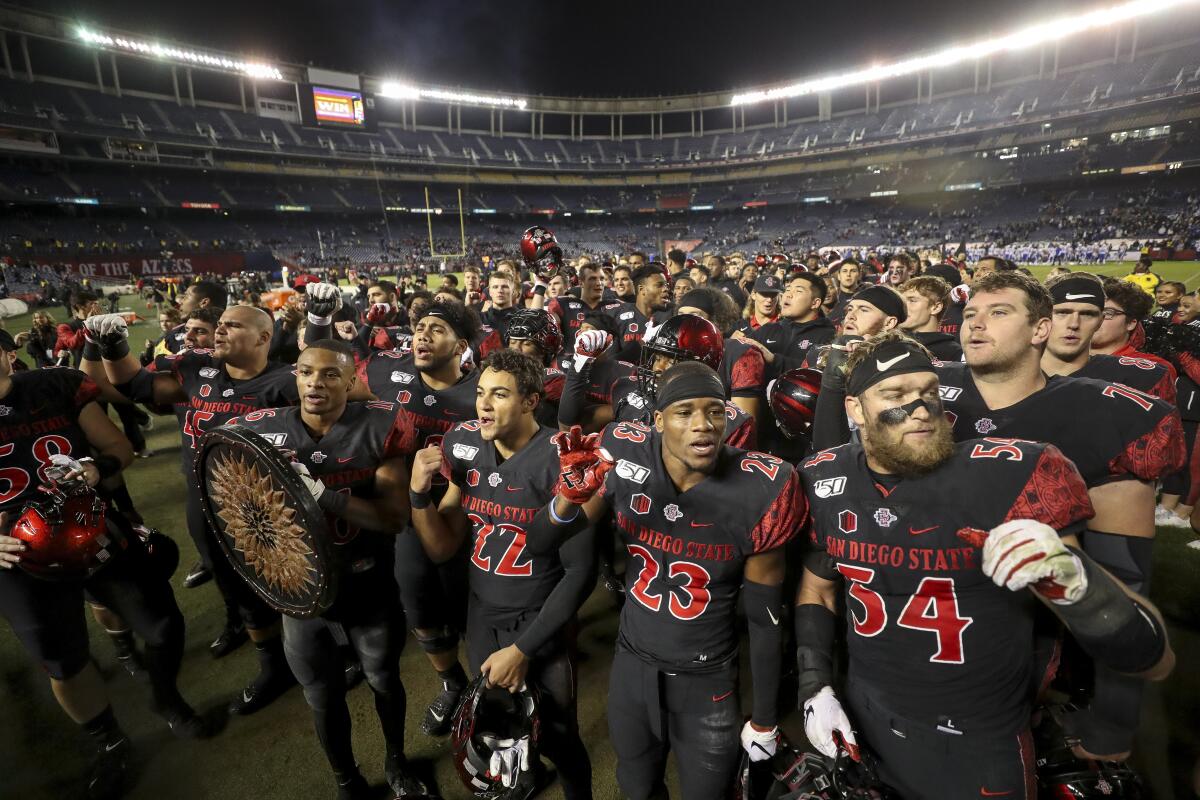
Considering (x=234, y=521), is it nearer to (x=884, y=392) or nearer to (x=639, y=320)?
(x=884, y=392)

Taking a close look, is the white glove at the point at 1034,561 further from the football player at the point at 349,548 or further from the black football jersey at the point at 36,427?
the black football jersey at the point at 36,427

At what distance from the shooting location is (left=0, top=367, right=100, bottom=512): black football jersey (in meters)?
3.30

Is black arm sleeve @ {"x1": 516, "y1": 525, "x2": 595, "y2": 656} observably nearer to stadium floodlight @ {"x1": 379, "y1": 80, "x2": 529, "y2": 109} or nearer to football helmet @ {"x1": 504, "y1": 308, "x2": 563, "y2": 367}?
football helmet @ {"x1": 504, "y1": 308, "x2": 563, "y2": 367}

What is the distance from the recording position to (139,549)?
3553 millimetres

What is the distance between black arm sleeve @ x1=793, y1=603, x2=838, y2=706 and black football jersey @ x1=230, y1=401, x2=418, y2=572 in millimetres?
2350

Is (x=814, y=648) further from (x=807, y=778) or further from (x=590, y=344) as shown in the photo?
(x=590, y=344)

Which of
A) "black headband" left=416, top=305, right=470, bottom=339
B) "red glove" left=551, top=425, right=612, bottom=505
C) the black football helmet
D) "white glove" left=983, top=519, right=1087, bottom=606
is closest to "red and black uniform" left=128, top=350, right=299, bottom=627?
"black headband" left=416, top=305, right=470, bottom=339

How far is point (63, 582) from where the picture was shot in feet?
10.7

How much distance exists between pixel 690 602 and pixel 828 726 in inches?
27.5

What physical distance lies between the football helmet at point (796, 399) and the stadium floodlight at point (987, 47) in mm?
50010

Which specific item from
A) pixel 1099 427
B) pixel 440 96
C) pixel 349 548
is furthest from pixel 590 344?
pixel 440 96

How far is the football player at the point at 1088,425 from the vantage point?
88.4 inches

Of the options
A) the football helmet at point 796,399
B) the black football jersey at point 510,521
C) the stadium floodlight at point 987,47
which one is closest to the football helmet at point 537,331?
the black football jersey at point 510,521

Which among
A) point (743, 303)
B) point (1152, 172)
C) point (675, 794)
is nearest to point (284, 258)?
point (743, 303)
